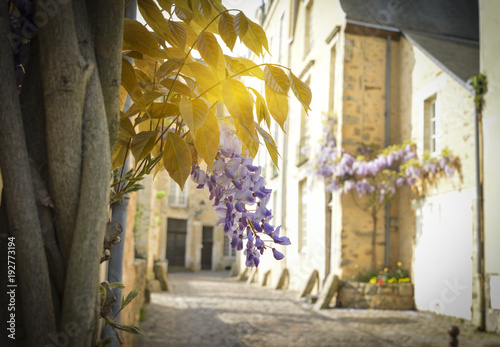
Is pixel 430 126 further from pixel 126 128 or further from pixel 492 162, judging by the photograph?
pixel 126 128

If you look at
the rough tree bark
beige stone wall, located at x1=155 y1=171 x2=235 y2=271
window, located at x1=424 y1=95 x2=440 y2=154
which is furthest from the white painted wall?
beige stone wall, located at x1=155 y1=171 x2=235 y2=271

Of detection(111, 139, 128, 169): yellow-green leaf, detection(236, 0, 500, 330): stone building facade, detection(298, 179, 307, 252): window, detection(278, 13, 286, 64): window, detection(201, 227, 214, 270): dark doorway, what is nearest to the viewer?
detection(111, 139, 128, 169): yellow-green leaf

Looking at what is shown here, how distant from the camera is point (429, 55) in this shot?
8.33 m

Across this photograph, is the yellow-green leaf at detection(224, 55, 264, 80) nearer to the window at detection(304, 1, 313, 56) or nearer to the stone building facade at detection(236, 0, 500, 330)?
the stone building facade at detection(236, 0, 500, 330)

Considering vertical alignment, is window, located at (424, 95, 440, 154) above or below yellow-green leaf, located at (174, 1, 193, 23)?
above

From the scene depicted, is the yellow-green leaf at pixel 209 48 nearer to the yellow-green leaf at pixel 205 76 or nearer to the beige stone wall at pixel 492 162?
the yellow-green leaf at pixel 205 76

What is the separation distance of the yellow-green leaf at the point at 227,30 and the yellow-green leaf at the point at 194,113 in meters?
0.12

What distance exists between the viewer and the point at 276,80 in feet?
2.45

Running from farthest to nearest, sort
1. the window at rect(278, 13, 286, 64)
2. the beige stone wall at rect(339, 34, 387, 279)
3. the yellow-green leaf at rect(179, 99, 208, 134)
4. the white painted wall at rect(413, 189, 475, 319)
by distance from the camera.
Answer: the window at rect(278, 13, 286, 64) < the beige stone wall at rect(339, 34, 387, 279) < the white painted wall at rect(413, 189, 475, 319) < the yellow-green leaf at rect(179, 99, 208, 134)

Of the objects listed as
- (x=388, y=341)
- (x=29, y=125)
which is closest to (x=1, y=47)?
(x=29, y=125)

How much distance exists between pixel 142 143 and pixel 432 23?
433 inches

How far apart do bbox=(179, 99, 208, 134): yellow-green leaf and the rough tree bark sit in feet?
0.39

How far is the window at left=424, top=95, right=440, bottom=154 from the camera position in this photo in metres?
8.50

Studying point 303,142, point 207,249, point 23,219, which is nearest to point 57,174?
point 23,219
